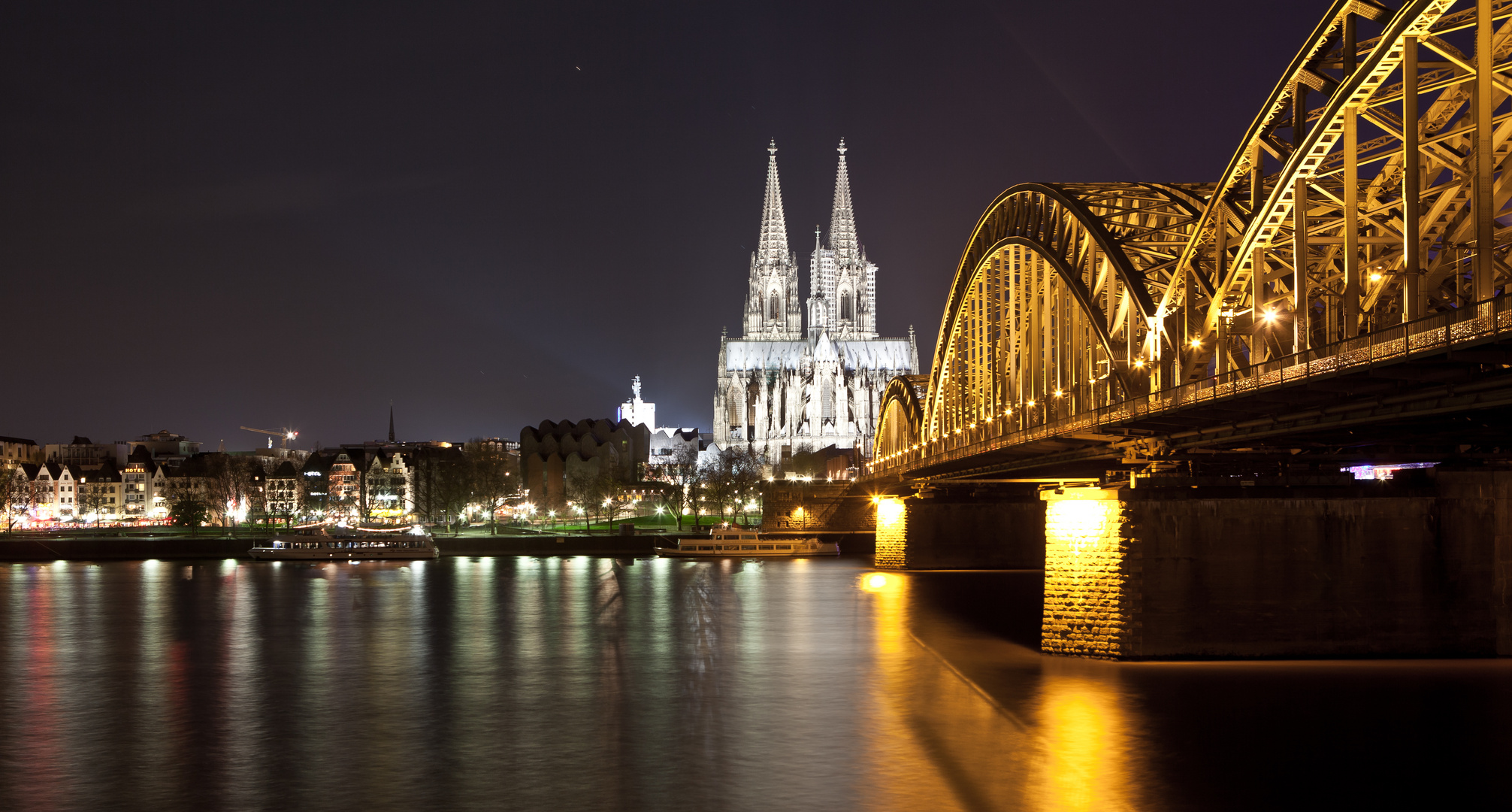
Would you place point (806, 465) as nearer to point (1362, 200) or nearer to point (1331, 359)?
point (1362, 200)

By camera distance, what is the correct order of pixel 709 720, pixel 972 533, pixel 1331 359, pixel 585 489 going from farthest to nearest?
pixel 585 489
pixel 972 533
pixel 709 720
pixel 1331 359

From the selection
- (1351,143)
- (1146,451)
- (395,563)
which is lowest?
(395,563)

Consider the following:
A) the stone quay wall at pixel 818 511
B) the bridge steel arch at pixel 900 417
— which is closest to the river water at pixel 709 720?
the bridge steel arch at pixel 900 417

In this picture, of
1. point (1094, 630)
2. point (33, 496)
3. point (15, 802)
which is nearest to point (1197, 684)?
point (1094, 630)

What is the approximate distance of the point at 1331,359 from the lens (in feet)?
84.7

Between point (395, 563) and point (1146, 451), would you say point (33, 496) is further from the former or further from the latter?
point (1146, 451)

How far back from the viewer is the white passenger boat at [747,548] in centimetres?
10400

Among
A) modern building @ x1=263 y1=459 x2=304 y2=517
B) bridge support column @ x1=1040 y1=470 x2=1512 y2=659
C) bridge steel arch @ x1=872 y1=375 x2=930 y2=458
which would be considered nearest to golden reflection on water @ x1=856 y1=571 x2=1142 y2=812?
bridge support column @ x1=1040 y1=470 x2=1512 y2=659

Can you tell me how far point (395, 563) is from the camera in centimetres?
10131

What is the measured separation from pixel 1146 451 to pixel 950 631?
1417 centimetres

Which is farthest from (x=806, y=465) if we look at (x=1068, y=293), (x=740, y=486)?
(x=1068, y=293)

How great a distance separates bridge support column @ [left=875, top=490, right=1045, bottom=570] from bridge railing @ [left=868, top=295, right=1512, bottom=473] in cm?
4047

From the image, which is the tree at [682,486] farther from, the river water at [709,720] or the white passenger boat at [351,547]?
the river water at [709,720]

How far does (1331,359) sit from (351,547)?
91.6 metres
